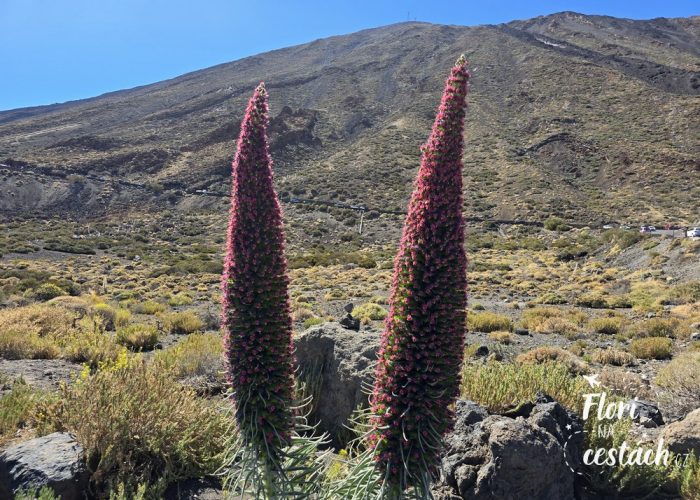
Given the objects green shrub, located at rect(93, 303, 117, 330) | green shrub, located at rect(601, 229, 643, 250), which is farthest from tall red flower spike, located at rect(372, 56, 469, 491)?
green shrub, located at rect(601, 229, 643, 250)

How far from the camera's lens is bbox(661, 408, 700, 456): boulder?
4859mm

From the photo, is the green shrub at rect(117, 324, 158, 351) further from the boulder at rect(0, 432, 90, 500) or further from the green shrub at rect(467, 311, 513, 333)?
the green shrub at rect(467, 311, 513, 333)

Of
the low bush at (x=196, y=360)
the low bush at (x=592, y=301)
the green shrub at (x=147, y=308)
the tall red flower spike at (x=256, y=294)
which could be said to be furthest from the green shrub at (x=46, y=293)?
the low bush at (x=592, y=301)

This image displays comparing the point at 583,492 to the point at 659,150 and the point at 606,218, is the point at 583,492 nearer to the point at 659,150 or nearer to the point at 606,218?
the point at 606,218

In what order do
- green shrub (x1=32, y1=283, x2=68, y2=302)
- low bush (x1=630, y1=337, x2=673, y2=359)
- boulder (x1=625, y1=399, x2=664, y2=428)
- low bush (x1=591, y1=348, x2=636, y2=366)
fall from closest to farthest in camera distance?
boulder (x1=625, y1=399, x2=664, y2=428) < low bush (x1=591, y1=348, x2=636, y2=366) < low bush (x1=630, y1=337, x2=673, y2=359) < green shrub (x1=32, y1=283, x2=68, y2=302)

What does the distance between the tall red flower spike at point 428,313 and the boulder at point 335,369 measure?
274cm

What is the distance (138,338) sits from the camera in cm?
1106

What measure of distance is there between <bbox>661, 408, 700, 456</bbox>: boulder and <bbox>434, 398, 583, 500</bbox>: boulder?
1185 mm

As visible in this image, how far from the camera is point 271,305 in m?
2.74

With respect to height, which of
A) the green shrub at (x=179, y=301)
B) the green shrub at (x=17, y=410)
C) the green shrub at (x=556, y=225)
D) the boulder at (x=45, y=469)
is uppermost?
the boulder at (x=45, y=469)

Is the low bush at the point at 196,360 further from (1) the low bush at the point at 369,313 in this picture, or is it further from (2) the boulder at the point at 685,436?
(1) the low bush at the point at 369,313

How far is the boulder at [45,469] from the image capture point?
12.3 feet

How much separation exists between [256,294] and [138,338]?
9.54 m

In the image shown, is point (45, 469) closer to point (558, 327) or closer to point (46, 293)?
point (558, 327)
